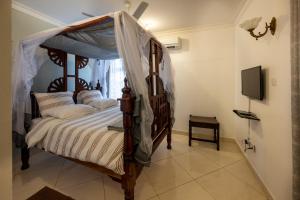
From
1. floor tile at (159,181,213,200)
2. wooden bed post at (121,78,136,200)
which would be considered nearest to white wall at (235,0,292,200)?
floor tile at (159,181,213,200)

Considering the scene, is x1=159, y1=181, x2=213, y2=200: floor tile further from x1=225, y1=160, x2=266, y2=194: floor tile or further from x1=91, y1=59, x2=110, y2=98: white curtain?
x1=91, y1=59, x2=110, y2=98: white curtain

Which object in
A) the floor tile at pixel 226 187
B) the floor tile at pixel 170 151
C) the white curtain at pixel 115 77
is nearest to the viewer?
the floor tile at pixel 226 187

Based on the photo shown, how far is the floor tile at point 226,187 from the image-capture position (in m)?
1.67

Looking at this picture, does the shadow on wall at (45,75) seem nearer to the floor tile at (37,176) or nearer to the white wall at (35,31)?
the white wall at (35,31)

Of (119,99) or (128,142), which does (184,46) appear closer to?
(119,99)

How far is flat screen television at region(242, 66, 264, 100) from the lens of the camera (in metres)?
1.73

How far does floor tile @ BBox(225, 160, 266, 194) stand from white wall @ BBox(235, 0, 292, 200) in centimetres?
12

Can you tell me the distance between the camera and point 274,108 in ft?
4.99

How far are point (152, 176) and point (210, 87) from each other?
7.43ft

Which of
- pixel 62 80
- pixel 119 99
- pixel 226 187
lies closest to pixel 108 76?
pixel 62 80

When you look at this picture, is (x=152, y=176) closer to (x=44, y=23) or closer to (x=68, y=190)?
(x=68, y=190)

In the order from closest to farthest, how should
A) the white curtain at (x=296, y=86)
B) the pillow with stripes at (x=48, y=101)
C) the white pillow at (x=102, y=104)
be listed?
1. the white curtain at (x=296, y=86)
2. the pillow with stripes at (x=48, y=101)
3. the white pillow at (x=102, y=104)

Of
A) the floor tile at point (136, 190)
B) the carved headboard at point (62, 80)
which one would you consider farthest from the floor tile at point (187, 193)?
the carved headboard at point (62, 80)

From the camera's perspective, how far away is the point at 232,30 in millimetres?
3096
